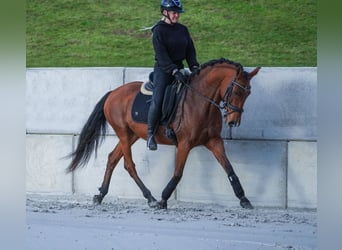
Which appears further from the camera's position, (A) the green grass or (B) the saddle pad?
(A) the green grass

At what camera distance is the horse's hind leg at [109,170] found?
767 cm

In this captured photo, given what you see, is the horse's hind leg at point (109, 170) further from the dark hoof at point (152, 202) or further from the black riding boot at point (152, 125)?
the black riding boot at point (152, 125)

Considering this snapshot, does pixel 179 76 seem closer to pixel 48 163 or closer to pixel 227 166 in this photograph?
pixel 227 166

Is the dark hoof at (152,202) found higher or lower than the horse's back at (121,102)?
lower

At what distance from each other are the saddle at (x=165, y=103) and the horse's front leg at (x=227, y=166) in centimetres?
41

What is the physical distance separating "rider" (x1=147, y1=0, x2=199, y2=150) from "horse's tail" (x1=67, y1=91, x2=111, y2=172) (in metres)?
0.87

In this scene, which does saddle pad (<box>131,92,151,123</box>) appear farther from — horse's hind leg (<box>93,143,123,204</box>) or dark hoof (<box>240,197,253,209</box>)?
dark hoof (<box>240,197,253,209</box>)

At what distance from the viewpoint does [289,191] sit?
735 centimetres

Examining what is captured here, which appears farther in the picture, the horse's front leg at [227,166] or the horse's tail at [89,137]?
the horse's tail at [89,137]

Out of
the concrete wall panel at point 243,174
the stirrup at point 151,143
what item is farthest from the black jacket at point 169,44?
the concrete wall panel at point 243,174

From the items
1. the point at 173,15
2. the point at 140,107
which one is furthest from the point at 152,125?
the point at 173,15

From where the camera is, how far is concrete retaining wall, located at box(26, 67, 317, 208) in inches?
290

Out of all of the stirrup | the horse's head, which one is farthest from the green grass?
the stirrup

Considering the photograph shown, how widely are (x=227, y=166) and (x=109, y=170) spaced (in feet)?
4.68
